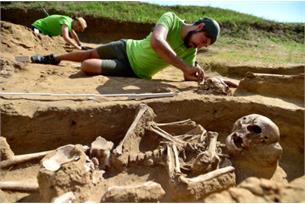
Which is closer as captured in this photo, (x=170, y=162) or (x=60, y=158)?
(x=60, y=158)

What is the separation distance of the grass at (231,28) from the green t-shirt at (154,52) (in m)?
2.66

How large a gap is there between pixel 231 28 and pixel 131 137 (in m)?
8.43

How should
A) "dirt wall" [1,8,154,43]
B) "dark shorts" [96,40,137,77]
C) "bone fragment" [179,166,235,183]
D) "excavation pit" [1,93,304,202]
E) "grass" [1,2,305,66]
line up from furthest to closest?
"dirt wall" [1,8,154,43] → "grass" [1,2,305,66] → "dark shorts" [96,40,137,77] → "excavation pit" [1,93,304,202] → "bone fragment" [179,166,235,183]

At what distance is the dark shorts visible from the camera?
5.51m

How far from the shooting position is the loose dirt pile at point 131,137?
129 inches

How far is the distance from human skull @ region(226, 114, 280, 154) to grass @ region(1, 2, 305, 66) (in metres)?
4.21

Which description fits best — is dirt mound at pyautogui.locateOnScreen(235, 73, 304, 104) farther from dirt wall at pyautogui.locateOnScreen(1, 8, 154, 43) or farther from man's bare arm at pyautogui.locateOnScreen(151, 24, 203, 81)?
dirt wall at pyautogui.locateOnScreen(1, 8, 154, 43)

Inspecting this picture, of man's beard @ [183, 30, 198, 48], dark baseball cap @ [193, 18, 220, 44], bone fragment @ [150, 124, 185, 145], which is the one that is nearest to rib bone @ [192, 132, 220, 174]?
bone fragment @ [150, 124, 185, 145]

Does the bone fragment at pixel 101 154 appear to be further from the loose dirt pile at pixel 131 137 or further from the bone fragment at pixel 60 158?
the bone fragment at pixel 60 158

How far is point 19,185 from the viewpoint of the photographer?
353cm

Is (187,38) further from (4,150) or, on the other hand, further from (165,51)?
(4,150)

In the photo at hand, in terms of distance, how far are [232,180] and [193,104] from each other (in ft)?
4.10

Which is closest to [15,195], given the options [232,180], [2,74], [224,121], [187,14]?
[232,180]

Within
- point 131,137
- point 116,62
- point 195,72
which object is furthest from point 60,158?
point 116,62
